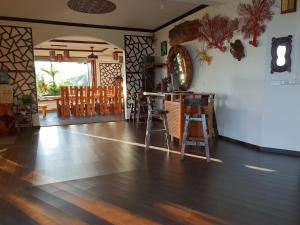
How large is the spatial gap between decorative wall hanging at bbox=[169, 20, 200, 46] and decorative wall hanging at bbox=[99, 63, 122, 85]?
5.85 meters

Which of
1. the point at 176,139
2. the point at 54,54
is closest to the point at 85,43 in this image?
the point at 54,54

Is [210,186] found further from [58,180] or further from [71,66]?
[71,66]

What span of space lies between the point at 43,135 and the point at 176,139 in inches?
118

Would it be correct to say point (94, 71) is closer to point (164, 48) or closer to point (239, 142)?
point (164, 48)

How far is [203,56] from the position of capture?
17.8 ft

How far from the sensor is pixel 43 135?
18.2 feet

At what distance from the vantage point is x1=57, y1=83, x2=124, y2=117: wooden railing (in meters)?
8.33

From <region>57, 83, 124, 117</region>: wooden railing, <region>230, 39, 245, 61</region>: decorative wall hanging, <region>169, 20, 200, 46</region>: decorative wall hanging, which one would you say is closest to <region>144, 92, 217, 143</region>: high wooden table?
<region>230, 39, 245, 61</region>: decorative wall hanging

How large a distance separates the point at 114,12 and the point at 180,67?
205 centimetres

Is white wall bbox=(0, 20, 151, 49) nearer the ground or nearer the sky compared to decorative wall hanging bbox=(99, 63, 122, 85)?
nearer the sky

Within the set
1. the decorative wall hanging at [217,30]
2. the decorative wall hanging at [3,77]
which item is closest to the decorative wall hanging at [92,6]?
the decorative wall hanging at [217,30]

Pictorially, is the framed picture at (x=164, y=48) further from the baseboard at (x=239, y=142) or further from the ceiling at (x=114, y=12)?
the baseboard at (x=239, y=142)

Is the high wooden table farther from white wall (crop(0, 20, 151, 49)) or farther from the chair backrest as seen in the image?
the chair backrest

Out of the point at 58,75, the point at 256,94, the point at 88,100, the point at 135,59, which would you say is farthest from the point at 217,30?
the point at 58,75
